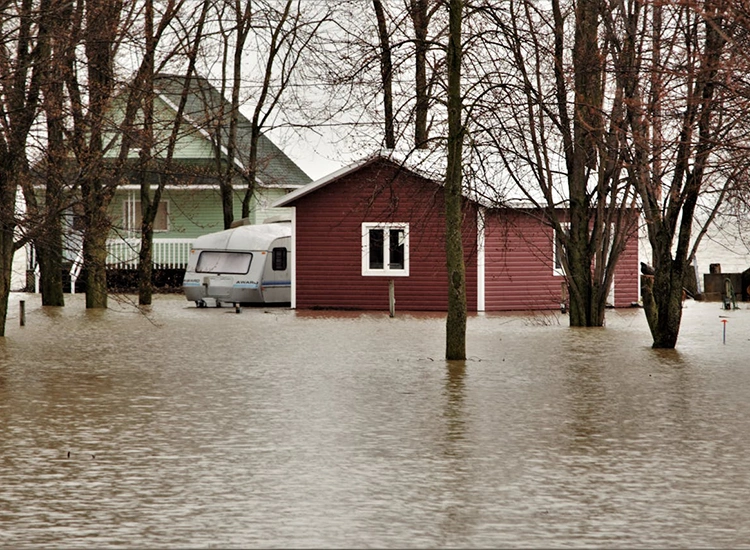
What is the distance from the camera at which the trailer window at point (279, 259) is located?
46844 mm

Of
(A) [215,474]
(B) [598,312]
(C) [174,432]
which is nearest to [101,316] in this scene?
(B) [598,312]

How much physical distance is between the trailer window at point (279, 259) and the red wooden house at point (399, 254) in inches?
76.1

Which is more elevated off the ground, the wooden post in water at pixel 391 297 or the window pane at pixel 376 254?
the window pane at pixel 376 254

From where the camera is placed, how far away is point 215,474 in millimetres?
12086

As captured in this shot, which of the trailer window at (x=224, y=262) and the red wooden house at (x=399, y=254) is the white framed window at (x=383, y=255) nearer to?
the red wooden house at (x=399, y=254)

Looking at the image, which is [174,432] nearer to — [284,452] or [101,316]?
[284,452]

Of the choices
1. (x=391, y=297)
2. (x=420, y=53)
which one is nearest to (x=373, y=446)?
(x=420, y=53)

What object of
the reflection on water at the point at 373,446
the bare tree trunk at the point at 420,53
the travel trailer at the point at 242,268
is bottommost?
the reflection on water at the point at 373,446

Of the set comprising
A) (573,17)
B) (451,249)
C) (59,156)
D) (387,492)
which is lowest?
(387,492)

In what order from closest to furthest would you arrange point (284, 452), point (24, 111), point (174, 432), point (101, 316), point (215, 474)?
1. point (215, 474)
2. point (284, 452)
3. point (174, 432)
4. point (24, 111)
5. point (101, 316)

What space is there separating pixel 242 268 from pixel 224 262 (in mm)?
655

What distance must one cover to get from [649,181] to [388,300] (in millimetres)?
17776

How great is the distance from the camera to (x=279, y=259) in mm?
47062

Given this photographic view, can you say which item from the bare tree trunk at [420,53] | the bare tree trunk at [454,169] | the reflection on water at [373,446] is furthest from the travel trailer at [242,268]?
the bare tree trunk at [454,169]
